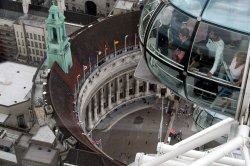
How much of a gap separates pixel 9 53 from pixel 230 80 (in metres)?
83.0

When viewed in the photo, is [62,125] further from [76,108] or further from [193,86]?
[193,86]

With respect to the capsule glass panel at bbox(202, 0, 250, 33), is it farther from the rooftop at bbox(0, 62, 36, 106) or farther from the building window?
the building window

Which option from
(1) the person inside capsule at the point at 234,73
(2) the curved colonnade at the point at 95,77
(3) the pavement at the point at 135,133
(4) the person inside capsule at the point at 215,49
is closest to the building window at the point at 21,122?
(2) the curved colonnade at the point at 95,77

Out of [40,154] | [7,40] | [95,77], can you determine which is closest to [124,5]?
[95,77]

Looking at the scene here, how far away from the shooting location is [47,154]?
5062cm

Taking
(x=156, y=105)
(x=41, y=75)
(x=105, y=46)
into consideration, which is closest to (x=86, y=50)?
(x=105, y=46)

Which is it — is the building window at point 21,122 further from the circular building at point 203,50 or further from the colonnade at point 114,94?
the circular building at point 203,50

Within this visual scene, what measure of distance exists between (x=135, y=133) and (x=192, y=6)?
200 ft

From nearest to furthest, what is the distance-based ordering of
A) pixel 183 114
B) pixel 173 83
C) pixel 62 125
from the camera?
pixel 173 83 → pixel 62 125 → pixel 183 114

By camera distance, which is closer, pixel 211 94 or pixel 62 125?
pixel 211 94

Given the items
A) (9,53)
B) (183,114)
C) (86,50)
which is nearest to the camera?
(86,50)

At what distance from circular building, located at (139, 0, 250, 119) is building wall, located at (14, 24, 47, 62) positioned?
70813 mm

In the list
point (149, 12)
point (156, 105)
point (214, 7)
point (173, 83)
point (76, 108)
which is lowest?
point (156, 105)

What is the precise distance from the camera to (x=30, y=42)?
90.3 m
